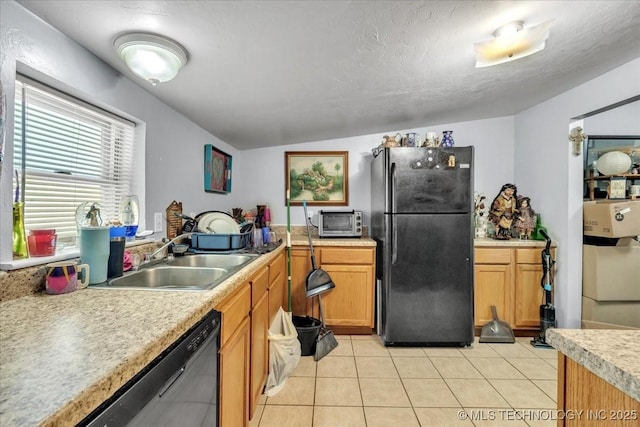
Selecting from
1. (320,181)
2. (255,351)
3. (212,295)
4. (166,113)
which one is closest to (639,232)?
(320,181)

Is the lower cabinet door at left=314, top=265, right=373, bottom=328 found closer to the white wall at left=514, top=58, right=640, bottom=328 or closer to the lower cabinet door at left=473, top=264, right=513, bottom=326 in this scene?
the lower cabinet door at left=473, top=264, right=513, bottom=326

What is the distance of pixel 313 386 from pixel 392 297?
95 centimetres

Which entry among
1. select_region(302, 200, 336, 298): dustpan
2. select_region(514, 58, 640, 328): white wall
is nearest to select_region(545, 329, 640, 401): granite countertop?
select_region(302, 200, 336, 298): dustpan

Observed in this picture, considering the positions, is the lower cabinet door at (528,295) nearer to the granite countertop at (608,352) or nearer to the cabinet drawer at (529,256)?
the cabinet drawer at (529,256)

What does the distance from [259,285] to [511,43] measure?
5.93 ft

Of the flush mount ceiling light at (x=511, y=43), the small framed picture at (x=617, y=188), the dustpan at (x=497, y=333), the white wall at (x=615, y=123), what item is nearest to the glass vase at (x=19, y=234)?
the flush mount ceiling light at (x=511, y=43)

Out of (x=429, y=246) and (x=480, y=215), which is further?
(x=480, y=215)

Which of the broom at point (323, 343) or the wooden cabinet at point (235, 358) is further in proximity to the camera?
the broom at point (323, 343)

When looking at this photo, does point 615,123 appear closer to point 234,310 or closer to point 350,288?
point 350,288

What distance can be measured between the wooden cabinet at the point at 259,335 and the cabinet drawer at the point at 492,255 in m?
1.95

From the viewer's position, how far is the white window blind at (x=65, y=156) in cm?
108

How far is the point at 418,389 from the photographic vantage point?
187 centimetres

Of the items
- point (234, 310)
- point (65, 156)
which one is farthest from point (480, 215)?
point (65, 156)

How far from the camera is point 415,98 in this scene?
7.27ft
